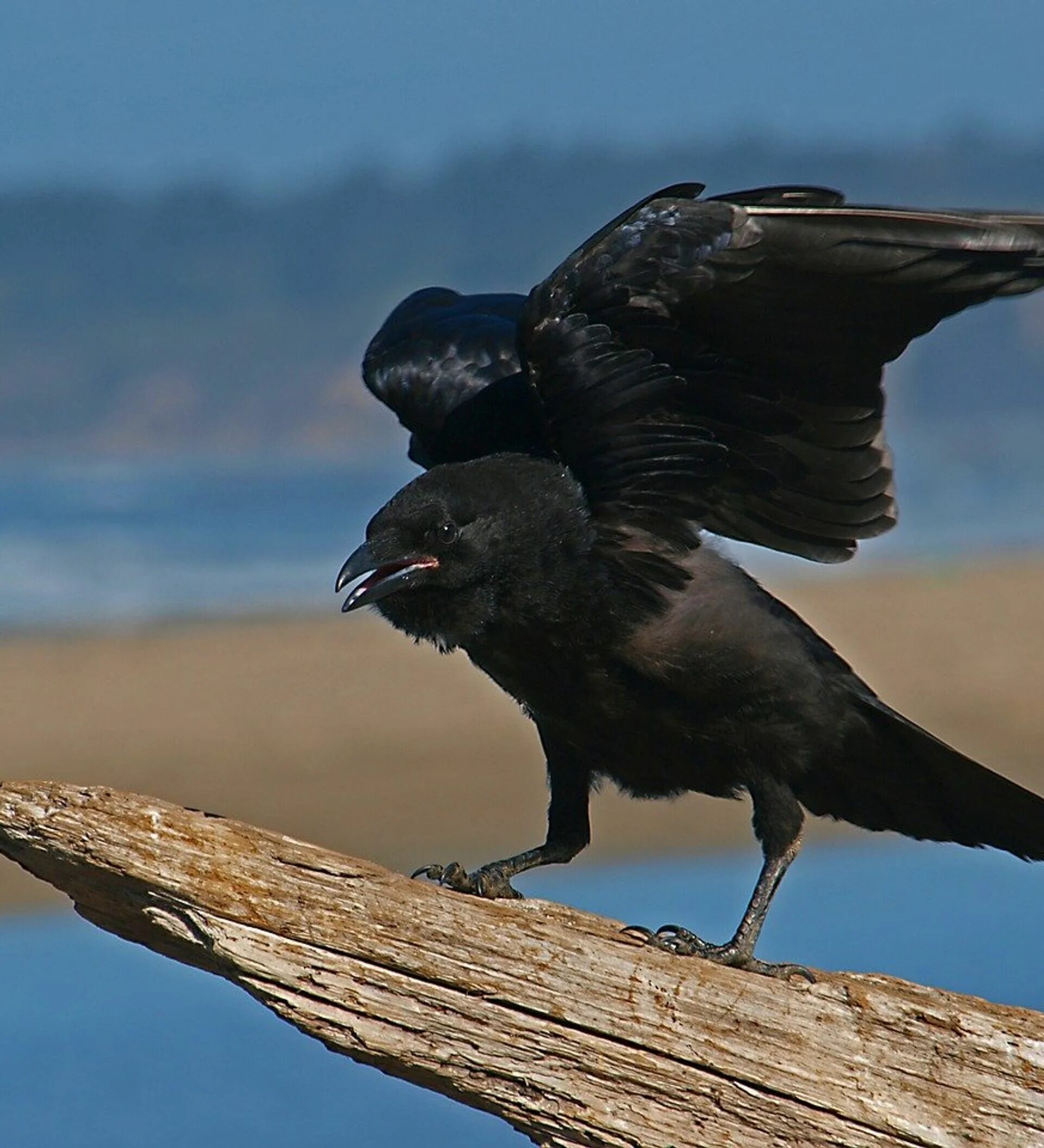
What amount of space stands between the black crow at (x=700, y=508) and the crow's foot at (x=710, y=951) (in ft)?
0.04

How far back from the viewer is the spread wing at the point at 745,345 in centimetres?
518

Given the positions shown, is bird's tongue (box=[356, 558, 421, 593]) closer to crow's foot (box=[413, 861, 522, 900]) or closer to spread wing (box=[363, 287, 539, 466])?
spread wing (box=[363, 287, 539, 466])

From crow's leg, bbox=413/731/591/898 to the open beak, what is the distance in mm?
817

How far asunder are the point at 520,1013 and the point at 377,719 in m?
11.5

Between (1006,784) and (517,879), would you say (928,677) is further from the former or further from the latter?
(1006,784)

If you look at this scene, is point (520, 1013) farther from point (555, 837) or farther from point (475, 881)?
point (555, 837)

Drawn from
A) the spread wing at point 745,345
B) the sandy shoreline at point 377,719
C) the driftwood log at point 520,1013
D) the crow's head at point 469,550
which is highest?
the sandy shoreline at point 377,719

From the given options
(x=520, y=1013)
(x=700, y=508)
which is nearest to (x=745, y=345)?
(x=700, y=508)

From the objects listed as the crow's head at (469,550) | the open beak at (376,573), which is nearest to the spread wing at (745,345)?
the crow's head at (469,550)

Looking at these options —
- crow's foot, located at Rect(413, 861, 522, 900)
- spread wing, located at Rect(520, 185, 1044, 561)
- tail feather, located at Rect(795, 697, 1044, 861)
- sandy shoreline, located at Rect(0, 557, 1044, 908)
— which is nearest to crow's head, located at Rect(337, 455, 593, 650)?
spread wing, located at Rect(520, 185, 1044, 561)

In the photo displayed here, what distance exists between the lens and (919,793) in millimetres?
5988

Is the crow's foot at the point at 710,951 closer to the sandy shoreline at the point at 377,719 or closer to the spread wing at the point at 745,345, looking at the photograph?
the spread wing at the point at 745,345

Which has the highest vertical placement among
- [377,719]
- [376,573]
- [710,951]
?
[377,719]

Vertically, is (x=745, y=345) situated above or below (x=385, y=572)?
above
